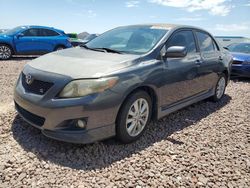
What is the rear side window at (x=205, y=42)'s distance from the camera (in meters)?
5.02

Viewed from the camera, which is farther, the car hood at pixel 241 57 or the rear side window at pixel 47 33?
the rear side window at pixel 47 33

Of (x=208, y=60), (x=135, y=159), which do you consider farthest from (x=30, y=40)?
(x=135, y=159)

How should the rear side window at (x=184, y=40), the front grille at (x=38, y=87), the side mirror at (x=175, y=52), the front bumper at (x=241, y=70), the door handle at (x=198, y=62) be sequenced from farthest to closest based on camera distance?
1. the front bumper at (x=241, y=70)
2. the door handle at (x=198, y=62)
3. the rear side window at (x=184, y=40)
4. the side mirror at (x=175, y=52)
5. the front grille at (x=38, y=87)

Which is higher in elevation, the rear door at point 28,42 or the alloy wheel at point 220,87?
the rear door at point 28,42

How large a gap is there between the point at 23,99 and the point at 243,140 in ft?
10.6

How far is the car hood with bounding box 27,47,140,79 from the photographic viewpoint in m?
3.05

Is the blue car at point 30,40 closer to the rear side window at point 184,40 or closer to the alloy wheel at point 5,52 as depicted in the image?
the alloy wheel at point 5,52

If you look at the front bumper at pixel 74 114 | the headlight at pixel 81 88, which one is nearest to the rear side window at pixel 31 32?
the front bumper at pixel 74 114

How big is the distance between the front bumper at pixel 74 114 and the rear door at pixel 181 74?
1084 mm

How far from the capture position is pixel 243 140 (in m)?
4.02

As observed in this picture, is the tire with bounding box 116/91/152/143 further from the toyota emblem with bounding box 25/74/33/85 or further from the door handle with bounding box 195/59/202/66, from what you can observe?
the door handle with bounding box 195/59/202/66

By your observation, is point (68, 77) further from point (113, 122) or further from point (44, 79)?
point (113, 122)

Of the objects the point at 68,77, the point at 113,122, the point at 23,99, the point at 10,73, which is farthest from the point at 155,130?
the point at 10,73

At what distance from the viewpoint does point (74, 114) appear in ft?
9.53
